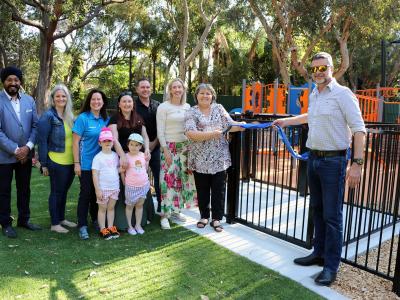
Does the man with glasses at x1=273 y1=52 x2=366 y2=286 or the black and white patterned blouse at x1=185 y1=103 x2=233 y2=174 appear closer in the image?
the man with glasses at x1=273 y1=52 x2=366 y2=286

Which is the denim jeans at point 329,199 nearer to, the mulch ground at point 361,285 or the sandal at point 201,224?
the mulch ground at point 361,285

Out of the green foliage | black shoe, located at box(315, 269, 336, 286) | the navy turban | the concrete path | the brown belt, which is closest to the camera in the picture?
the brown belt

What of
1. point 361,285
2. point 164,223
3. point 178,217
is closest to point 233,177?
point 178,217

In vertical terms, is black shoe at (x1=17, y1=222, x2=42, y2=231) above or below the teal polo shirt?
below

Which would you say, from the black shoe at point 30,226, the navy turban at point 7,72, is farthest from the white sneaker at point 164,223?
the navy turban at point 7,72

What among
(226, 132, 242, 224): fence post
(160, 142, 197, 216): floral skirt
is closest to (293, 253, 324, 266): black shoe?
(226, 132, 242, 224): fence post

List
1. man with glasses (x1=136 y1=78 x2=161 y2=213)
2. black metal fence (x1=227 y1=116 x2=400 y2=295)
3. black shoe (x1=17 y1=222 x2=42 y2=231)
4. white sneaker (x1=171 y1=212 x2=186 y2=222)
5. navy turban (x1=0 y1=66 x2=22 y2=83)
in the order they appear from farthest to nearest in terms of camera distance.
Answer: white sneaker (x1=171 y1=212 x2=186 y2=222)
man with glasses (x1=136 y1=78 x2=161 y2=213)
black shoe (x1=17 y1=222 x2=42 y2=231)
navy turban (x1=0 y1=66 x2=22 y2=83)
black metal fence (x1=227 y1=116 x2=400 y2=295)

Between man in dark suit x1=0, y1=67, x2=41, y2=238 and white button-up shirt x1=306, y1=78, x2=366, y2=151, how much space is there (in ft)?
10.5

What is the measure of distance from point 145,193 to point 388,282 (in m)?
2.66

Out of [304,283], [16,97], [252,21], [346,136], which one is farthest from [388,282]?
[252,21]

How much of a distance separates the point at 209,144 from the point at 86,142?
4.58 ft

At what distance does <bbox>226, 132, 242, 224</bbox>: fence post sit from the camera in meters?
4.84

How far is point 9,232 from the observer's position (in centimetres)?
446

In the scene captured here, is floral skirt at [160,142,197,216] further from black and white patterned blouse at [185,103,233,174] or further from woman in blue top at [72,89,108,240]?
woman in blue top at [72,89,108,240]
